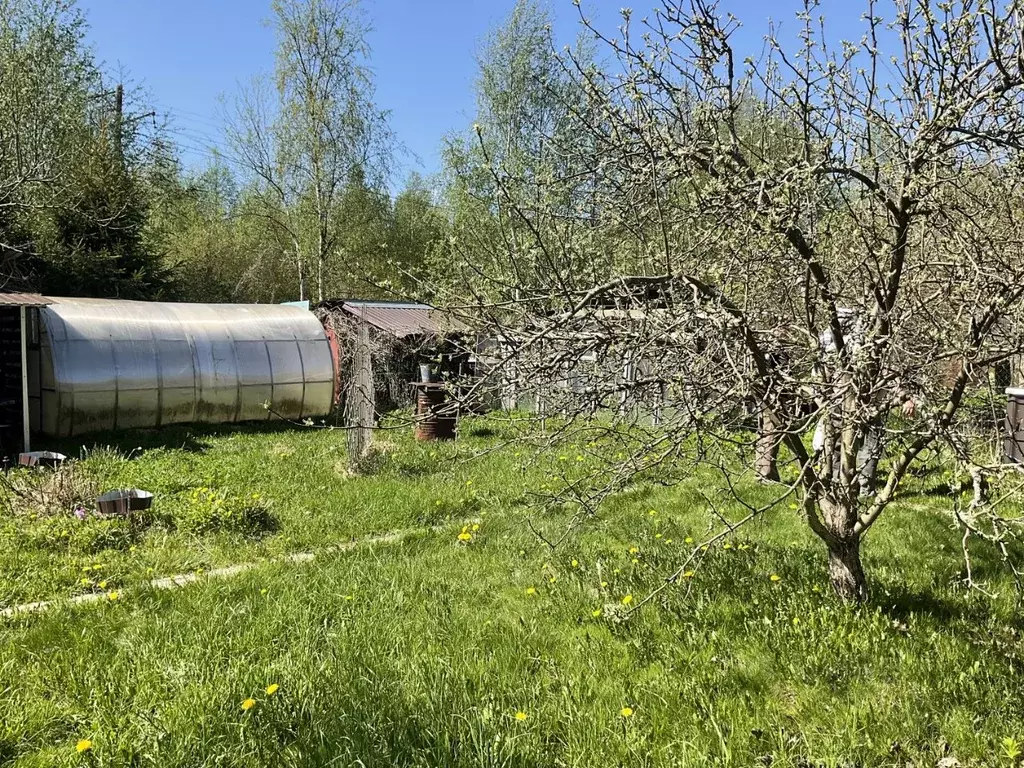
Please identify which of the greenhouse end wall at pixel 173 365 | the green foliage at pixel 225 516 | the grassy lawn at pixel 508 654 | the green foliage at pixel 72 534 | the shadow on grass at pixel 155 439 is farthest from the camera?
the greenhouse end wall at pixel 173 365

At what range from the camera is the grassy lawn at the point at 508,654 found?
274cm

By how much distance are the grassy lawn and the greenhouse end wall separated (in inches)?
209

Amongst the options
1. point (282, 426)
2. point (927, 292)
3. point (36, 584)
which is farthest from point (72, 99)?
point (927, 292)

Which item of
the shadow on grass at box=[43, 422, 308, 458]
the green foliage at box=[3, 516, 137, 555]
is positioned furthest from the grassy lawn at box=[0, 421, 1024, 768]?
the shadow on grass at box=[43, 422, 308, 458]

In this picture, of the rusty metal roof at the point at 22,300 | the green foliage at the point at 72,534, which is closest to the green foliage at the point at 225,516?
the green foliage at the point at 72,534

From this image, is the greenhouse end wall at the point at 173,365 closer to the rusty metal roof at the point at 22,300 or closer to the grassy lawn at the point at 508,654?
the rusty metal roof at the point at 22,300

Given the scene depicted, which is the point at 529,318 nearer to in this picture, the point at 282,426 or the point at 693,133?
the point at 693,133

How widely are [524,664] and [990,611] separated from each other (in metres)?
2.70

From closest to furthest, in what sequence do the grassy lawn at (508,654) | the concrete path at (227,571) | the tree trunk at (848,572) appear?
the grassy lawn at (508,654), the tree trunk at (848,572), the concrete path at (227,571)

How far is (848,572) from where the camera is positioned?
3834 mm

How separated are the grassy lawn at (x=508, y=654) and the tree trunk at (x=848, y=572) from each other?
114 mm

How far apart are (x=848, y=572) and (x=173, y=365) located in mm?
10742

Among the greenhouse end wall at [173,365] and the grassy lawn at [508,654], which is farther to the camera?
the greenhouse end wall at [173,365]

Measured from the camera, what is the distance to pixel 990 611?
153 inches
